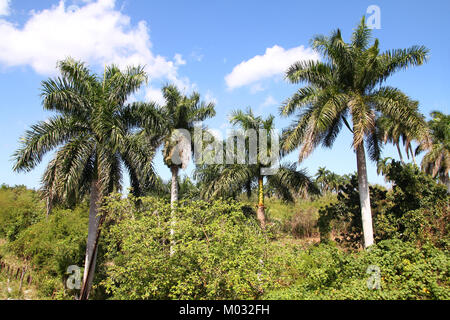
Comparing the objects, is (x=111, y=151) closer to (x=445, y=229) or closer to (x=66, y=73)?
(x=66, y=73)

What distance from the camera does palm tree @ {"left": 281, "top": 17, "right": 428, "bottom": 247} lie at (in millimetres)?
12023

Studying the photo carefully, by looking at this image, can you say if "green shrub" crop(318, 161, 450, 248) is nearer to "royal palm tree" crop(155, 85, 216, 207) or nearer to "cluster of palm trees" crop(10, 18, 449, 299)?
"cluster of palm trees" crop(10, 18, 449, 299)

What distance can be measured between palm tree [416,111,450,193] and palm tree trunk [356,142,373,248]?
39.4 feet

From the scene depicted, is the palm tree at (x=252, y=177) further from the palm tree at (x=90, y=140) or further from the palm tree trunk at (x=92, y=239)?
the palm tree trunk at (x=92, y=239)

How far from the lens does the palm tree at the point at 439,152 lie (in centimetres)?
2219

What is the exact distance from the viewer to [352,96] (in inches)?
498

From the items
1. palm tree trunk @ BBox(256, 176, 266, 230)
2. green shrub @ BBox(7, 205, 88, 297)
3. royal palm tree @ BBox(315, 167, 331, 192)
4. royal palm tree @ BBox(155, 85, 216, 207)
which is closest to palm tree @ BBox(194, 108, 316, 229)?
palm tree trunk @ BBox(256, 176, 266, 230)

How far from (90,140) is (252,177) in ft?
23.4

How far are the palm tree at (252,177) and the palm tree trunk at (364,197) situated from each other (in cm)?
243

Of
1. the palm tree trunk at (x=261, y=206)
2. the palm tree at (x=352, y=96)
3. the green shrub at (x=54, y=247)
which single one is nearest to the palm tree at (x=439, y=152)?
the palm tree at (x=352, y=96)

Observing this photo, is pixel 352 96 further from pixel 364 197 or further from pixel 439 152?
pixel 439 152

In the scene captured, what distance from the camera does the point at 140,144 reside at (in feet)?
42.9
